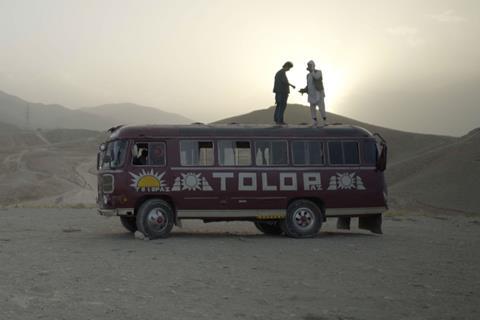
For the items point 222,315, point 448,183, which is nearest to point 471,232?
point 222,315

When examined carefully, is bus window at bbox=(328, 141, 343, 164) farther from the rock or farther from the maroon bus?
the rock

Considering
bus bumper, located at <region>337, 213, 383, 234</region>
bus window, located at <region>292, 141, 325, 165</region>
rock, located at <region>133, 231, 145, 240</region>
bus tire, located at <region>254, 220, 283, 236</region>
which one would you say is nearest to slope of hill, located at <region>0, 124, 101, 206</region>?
bus tire, located at <region>254, 220, 283, 236</region>

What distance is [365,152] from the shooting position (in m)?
18.8

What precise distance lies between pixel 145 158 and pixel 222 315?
9610mm

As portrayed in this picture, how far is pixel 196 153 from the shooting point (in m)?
17.7

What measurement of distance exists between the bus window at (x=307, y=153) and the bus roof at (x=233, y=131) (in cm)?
23

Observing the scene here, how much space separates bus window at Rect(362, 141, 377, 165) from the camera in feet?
61.7

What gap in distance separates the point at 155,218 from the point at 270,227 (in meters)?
4.27

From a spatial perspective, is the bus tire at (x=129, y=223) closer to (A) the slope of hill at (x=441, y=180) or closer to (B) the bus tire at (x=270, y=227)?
(B) the bus tire at (x=270, y=227)

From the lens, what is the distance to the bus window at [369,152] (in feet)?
61.7

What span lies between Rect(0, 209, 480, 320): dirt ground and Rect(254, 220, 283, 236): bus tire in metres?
0.74

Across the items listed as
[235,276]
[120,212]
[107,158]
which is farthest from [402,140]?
[235,276]

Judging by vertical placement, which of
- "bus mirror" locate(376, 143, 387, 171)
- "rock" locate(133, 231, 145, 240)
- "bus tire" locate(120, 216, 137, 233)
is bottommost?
"rock" locate(133, 231, 145, 240)

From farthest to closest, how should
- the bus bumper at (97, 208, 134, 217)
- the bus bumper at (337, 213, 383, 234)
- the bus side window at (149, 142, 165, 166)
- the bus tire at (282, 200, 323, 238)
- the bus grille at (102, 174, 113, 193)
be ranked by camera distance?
the bus bumper at (337, 213, 383, 234) < the bus tire at (282, 200, 323, 238) < the bus side window at (149, 142, 165, 166) < the bus grille at (102, 174, 113, 193) < the bus bumper at (97, 208, 134, 217)
